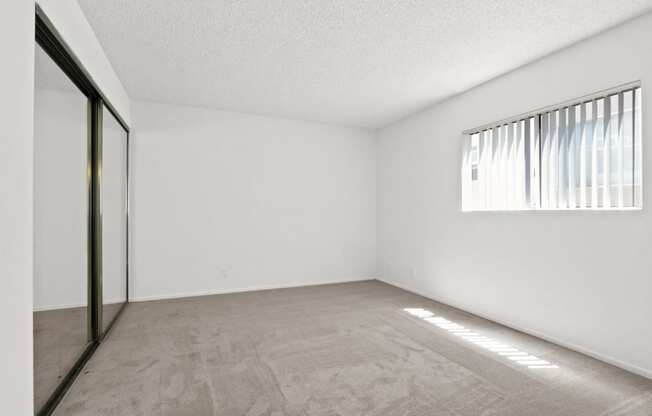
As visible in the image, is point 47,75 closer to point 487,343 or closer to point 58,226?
point 58,226

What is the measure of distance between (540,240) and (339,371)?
2.36m

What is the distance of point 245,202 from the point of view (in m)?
5.02

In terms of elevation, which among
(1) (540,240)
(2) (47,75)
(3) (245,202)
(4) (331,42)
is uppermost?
(4) (331,42)

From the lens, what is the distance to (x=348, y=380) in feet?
7.68

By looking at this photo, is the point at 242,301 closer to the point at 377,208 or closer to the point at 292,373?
the point at 292,373

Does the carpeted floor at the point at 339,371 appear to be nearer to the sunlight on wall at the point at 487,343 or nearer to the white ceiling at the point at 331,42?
the sunlight on wall at the point at 487,343

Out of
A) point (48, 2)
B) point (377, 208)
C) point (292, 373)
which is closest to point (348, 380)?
point (292, 373)

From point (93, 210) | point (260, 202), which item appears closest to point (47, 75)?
point (93, 210)

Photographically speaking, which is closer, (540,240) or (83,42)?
(83,42)

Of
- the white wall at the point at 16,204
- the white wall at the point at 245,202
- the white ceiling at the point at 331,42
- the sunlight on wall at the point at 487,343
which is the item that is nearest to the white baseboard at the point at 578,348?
the sunlight on wall at the point at 487,343

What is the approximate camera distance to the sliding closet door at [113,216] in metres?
3.10

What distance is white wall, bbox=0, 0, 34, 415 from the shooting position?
4.30ft

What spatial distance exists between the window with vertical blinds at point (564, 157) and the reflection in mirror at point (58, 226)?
410cm

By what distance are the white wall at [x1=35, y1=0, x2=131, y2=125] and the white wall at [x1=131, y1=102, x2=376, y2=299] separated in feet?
3.75
